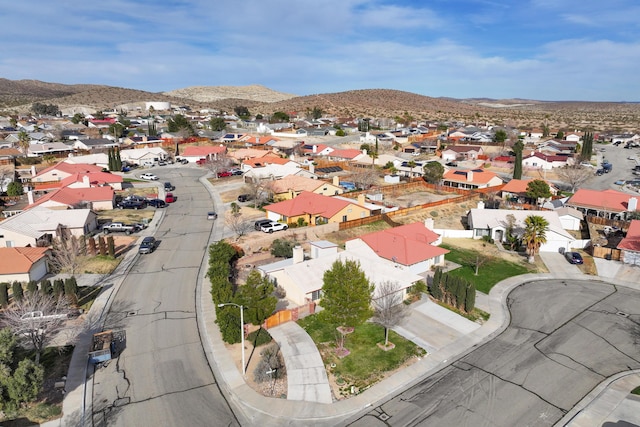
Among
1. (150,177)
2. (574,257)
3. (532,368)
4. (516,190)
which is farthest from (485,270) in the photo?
(150,177)

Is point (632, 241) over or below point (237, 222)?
below

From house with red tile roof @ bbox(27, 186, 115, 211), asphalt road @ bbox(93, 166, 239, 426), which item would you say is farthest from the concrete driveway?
house with red tile roof @ bbox(27, 186, 115, 211)

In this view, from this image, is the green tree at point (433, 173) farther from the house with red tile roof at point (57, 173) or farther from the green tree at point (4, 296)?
the green tree at point (4, 296)

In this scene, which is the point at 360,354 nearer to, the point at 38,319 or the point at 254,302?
the point at 254,302

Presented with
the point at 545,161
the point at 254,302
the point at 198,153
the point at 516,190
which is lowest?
the point at 254,302

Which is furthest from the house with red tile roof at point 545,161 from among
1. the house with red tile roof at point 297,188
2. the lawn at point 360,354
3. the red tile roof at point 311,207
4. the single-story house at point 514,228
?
the lawn at point 360,354

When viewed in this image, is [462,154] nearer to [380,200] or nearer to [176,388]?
[380,200]

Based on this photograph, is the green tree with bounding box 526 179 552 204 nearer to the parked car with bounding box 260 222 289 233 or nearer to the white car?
the parked car with bounding box 260 222 289 233

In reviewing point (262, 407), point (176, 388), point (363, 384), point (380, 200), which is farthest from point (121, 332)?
point (380, 200)
